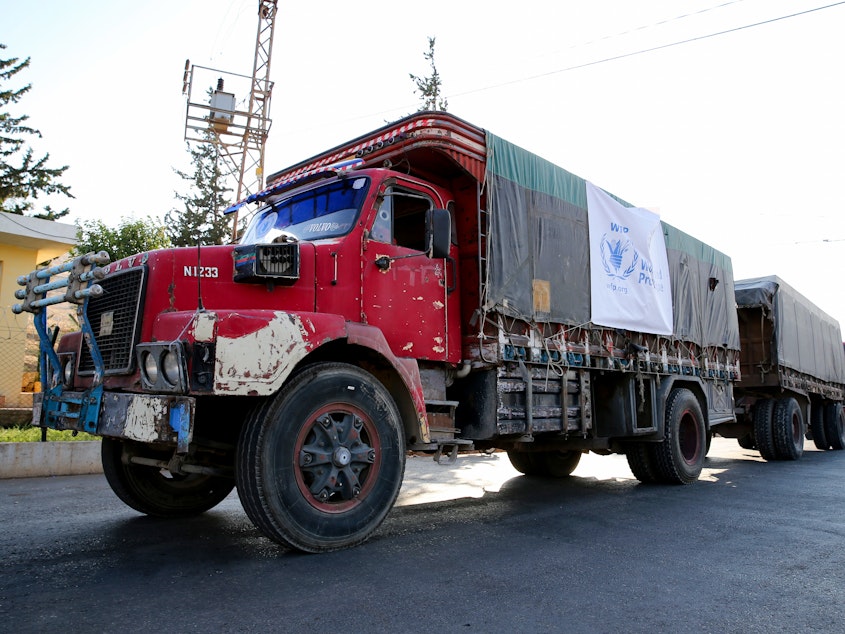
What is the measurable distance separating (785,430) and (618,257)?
6494 mm

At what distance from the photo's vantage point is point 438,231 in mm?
5035

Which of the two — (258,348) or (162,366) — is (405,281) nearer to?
(258,348)

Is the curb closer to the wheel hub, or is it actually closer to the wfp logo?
the wheel hub

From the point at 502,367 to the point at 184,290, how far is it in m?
2.90

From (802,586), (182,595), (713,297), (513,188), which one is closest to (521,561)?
(802,586)

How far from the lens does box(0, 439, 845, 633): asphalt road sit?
9.54 feet

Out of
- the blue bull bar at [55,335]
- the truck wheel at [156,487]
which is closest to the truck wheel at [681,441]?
the truck wheel at [156,487]

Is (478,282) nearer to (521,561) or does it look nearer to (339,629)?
(521,561)

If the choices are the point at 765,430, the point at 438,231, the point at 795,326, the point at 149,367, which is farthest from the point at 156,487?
the point at 795,326

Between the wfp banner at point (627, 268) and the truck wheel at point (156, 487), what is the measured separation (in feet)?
14.6

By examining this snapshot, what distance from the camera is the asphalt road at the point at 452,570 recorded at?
291 centimetres

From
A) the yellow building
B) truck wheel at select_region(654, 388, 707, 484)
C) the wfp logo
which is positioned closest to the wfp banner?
the wfp logo

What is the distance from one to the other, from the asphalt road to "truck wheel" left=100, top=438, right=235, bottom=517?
162 millimetres

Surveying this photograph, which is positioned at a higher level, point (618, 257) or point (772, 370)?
point (618, 257)
